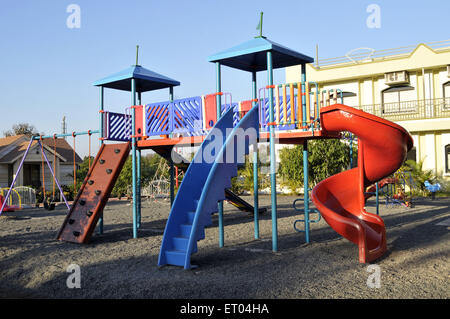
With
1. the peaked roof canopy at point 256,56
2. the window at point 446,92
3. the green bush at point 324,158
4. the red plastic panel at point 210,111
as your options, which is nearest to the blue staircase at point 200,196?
the red plastic panel at point 210,111

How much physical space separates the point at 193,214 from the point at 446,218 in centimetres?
970

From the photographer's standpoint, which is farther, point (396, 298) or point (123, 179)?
point (123, 179)

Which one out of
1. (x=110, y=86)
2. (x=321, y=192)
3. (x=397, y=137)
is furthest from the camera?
(x=110, y=86)

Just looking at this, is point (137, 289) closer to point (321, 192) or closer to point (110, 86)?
point (321, 192)

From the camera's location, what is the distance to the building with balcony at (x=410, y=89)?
23891mm

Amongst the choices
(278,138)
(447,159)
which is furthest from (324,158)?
(278,138)

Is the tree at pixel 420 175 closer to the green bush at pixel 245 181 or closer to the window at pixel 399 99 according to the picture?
the window at pixel 399 99

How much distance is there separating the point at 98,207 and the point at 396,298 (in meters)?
7.08

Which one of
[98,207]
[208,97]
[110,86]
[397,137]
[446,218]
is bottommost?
[446,218]

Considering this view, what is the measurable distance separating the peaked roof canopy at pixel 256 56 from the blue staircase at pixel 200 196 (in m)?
1.53

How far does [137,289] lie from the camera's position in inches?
235

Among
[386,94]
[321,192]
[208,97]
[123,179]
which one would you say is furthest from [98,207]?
[386,94]
